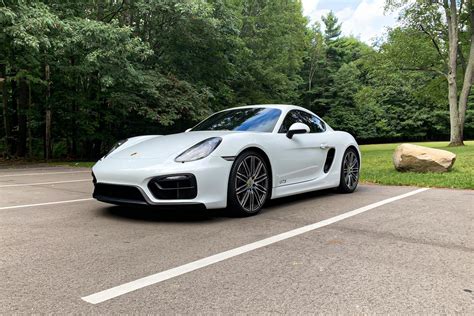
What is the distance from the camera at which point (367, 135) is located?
47.7m

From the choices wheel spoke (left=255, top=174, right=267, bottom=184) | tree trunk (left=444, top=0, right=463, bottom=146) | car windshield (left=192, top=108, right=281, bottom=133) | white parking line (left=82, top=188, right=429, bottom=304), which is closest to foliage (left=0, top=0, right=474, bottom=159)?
tree trunk (left=444, top=0, right=463, bottom=146)

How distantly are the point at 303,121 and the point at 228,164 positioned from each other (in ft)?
6.24

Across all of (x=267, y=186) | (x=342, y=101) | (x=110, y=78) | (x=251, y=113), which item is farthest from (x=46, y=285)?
(x=342, y=101)

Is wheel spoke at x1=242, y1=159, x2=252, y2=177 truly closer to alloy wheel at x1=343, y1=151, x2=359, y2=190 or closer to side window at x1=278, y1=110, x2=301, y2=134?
side window at x1=278, y1=110, x2=301, y2=134

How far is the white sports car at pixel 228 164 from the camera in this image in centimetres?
402

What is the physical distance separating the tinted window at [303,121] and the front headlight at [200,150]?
1.18 m

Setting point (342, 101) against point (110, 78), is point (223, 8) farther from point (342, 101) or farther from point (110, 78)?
point (342, 101)

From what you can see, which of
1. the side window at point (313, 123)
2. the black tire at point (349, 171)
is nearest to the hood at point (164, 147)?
the side window at point (313, 123)

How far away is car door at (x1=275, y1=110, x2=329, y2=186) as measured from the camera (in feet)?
16.5

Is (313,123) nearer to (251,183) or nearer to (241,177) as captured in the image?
(251,183)

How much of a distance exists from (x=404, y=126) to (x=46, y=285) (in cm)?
5114

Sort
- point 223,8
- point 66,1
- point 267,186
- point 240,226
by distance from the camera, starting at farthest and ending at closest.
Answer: point 223,8, point 66,1, point 267,186, point 240,226

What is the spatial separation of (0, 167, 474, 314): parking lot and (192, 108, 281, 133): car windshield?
1.12 metres

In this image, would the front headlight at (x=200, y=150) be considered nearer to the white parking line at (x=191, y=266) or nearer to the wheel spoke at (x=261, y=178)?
the wheel spoke at (x=261, y=178)
